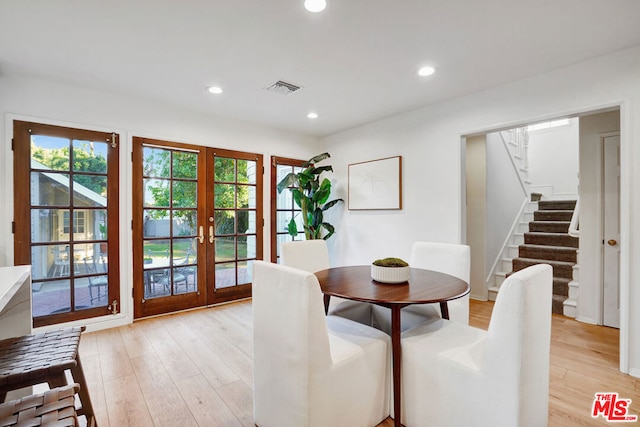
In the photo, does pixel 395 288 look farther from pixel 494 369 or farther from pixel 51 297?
pixel 51 297

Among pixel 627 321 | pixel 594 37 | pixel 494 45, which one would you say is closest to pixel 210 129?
pixel 494 45

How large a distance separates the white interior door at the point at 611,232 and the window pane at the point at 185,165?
461 cm

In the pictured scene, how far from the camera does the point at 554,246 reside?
14.2 feet

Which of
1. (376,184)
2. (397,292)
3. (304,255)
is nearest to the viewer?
(397,292)

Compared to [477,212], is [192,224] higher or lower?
lower

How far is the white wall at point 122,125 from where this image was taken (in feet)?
8.82

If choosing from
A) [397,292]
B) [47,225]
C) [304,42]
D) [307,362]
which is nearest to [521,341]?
[397,292]

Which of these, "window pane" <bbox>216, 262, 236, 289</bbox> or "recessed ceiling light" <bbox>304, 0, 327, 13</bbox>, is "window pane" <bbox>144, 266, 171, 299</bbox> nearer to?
"window pane" <bbox>216, 262, 236, 289</bbox>

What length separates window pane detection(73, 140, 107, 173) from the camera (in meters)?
3.03

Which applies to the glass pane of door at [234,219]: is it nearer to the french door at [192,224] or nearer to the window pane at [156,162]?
the french door at [192,224]

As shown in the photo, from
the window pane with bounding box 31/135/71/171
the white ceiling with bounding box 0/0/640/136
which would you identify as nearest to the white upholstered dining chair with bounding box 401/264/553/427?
the white ceiling with bounding box 0/0/640/136

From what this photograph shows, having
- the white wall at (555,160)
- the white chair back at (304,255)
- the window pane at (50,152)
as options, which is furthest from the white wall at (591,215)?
the window pane at (50,152)

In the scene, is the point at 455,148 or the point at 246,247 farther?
the point at 246,247

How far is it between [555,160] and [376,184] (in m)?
4.46
